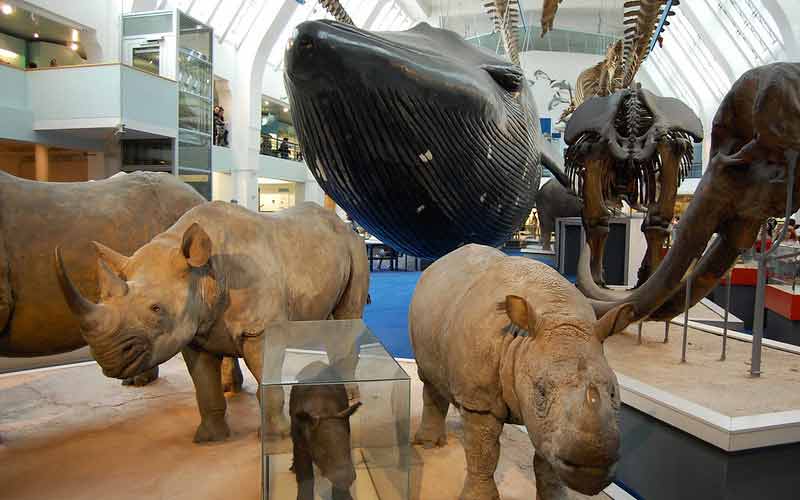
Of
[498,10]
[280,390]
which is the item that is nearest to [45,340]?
[280,390]

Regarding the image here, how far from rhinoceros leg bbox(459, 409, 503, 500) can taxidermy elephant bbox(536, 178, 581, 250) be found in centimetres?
788

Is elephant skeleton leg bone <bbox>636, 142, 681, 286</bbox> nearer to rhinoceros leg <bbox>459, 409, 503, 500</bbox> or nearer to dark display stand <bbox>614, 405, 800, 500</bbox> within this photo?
dark display stand <bbox>614, 405, 800, 500</bbox>

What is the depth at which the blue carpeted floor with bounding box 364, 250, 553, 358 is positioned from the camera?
5211mm

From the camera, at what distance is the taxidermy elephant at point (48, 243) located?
110 inches


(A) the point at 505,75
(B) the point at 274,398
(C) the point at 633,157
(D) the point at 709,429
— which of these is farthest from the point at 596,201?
(B) the point at 274,398

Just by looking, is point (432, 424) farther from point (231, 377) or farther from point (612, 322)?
point (231, 377)

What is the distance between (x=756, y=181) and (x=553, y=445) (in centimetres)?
184

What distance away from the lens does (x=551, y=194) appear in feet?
32.6

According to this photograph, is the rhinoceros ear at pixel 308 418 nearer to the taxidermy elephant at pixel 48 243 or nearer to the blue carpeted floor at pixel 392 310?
the taxidermy elephant at pixel 48 243

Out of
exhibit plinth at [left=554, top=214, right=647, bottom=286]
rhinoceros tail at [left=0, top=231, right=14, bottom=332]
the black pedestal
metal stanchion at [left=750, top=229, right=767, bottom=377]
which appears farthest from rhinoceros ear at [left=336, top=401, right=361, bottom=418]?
exhibit plinth at [left=554, top=214, right=647, bottom=286]

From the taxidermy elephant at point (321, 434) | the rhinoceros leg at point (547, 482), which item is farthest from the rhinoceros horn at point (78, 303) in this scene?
the rhinoceros leg at point (547, 482)

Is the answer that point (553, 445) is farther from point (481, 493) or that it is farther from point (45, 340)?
point (45, 340)

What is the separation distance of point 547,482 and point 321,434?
0.91 m

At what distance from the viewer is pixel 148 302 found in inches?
89.7
